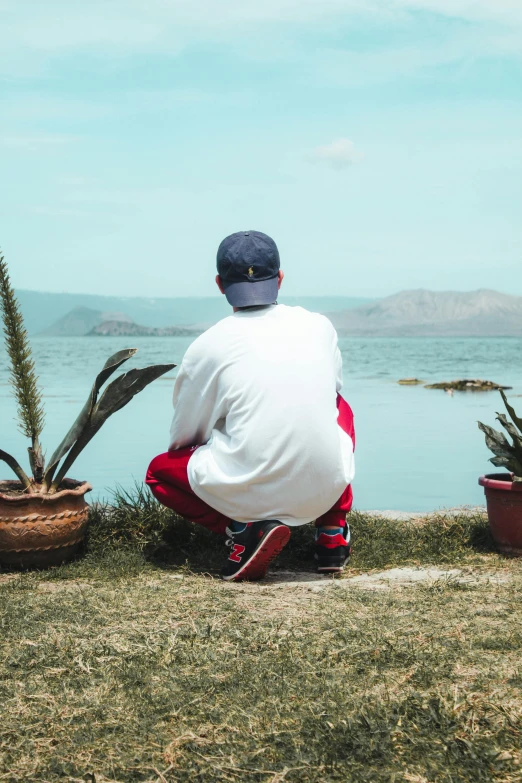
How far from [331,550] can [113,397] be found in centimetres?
131

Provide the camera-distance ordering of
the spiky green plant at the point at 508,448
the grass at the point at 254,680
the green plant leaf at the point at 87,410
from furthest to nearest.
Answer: the spiky green plant at the point at 508,448 < the green plant leaf at the point at 87,410 < the grass at the point at 254,680

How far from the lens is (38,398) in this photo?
435 centimetres

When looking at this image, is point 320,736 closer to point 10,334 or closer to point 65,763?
point 65,763

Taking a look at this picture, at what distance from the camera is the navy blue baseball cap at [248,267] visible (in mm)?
3695

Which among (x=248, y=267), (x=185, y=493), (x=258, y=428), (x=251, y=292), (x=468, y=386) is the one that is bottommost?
(x=468, y=386)

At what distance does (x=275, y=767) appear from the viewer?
1.96 metres

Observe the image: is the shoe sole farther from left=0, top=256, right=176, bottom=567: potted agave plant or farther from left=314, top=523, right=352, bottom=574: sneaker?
left=0, top=256, right=176, bottom=567: potted agave plant

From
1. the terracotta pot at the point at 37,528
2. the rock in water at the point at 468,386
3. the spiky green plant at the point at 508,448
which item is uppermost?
the spiky green plant at the point at 508,448

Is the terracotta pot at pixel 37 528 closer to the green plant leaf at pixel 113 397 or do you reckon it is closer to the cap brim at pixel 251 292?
the green plant leaf at pixel 113 397

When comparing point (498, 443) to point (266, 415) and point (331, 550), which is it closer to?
point (331, 550)

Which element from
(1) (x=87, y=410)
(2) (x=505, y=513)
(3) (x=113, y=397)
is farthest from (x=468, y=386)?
(1) (x=87, y=410)

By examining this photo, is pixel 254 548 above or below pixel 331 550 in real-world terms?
above

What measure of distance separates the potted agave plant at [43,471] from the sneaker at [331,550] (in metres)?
1.09

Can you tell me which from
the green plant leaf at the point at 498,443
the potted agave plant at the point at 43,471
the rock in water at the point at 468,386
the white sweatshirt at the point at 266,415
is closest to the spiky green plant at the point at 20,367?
the potted agave plant at the point at 43,471
